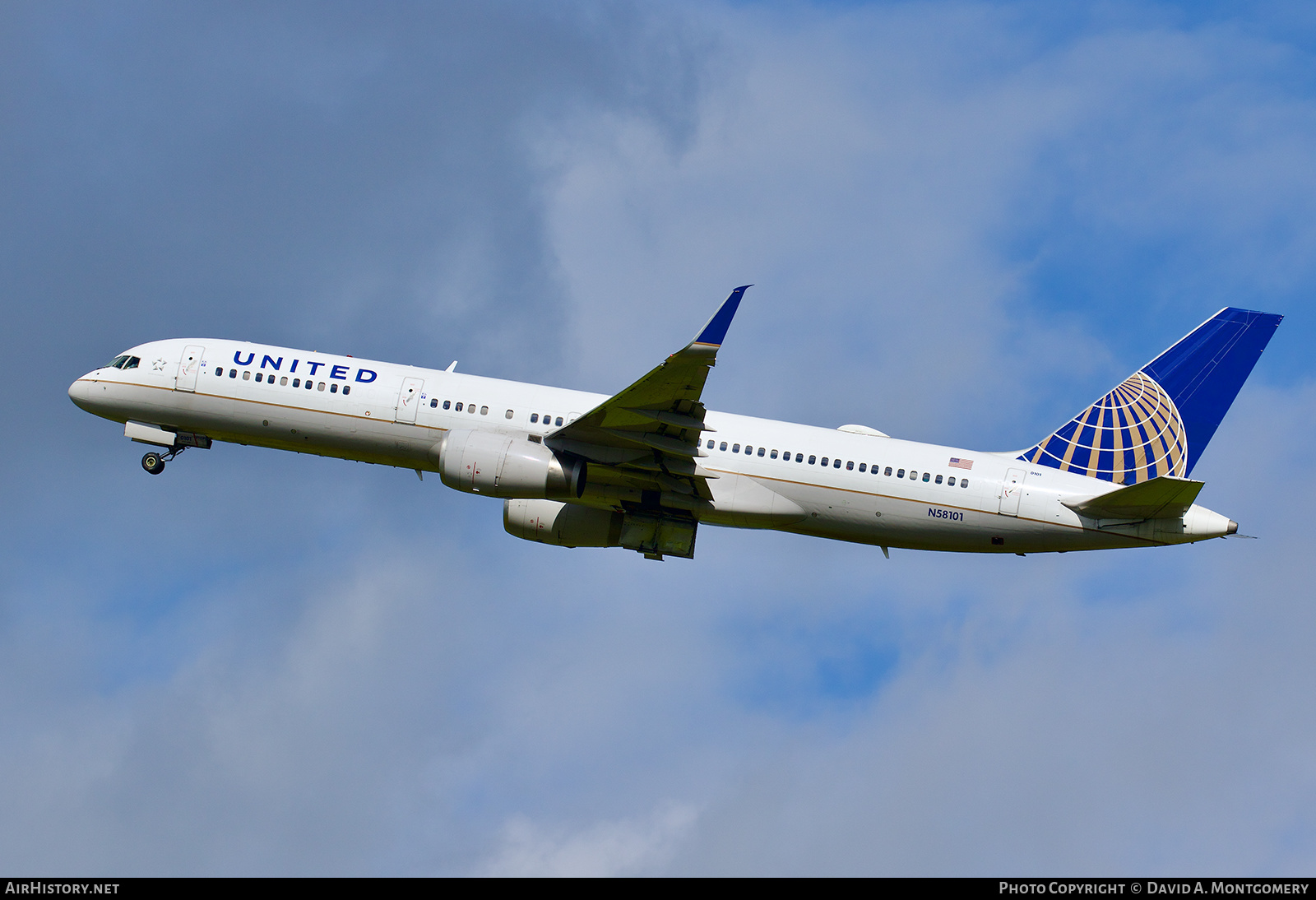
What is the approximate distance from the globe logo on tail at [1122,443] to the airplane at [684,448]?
6 centimetres

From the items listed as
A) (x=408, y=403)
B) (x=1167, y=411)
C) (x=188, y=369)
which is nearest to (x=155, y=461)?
(x=188, y=369)

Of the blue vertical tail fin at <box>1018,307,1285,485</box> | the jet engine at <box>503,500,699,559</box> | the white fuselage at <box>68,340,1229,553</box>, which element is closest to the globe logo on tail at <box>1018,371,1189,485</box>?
the blue vertical tail fin at <box>1018,307,1285,485</box>

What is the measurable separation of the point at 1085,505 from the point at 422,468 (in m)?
21.7

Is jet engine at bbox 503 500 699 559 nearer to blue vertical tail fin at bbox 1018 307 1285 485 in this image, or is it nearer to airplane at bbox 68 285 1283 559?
airplane at bbox 68 285 1283 559

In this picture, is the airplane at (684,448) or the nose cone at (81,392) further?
the nose cone at (81,392)

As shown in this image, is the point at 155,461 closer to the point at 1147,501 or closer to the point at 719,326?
the point at 719,326

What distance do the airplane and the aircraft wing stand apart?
0.20 feet

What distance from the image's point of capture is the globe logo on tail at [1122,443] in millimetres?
42250

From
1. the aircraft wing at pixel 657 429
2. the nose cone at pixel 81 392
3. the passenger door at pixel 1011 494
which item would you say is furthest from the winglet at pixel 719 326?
the nose cone at pixel 81 392

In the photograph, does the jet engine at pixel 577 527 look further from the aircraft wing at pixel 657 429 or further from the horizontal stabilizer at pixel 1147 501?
the horizontal stabilizer at pixel 1147 501

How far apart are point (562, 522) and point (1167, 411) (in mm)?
21362

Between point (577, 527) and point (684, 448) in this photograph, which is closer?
point (684, 448)

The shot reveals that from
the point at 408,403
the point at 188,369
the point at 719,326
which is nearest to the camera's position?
the point at 719,326

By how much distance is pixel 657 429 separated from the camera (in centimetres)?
3859
